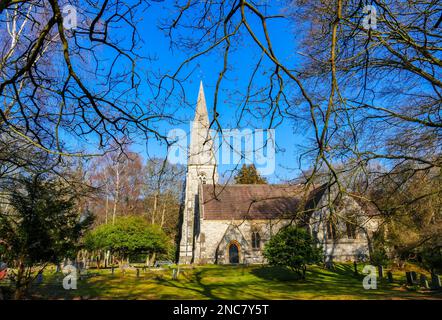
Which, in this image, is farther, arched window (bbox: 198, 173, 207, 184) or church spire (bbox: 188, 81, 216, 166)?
arched window (bbox: 198, 173, 207, 184)

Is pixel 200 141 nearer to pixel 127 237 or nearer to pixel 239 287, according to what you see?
pixel 239 287

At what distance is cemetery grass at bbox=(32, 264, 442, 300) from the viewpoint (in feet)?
44.2

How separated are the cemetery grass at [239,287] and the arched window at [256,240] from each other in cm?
677

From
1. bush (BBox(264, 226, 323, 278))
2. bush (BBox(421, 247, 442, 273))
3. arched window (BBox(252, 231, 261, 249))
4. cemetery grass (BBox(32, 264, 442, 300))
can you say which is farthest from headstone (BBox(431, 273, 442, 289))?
arched window (BBox(252, 231, 261, 249))

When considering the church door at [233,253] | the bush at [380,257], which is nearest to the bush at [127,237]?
the church door at [233,253]

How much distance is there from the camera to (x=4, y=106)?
420 inches

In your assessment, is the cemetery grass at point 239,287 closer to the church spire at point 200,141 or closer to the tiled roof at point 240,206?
the tiled roof at point 240,206

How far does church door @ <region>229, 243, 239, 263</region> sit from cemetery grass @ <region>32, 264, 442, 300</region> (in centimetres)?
583

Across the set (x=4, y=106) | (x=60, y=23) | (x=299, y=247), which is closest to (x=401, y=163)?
(x=60, y=23)

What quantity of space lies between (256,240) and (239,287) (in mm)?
15723

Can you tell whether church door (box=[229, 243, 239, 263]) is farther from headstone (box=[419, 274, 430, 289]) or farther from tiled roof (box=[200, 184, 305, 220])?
headstone (box=[419, 274, 430, 289])

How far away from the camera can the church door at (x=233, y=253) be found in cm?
3116
